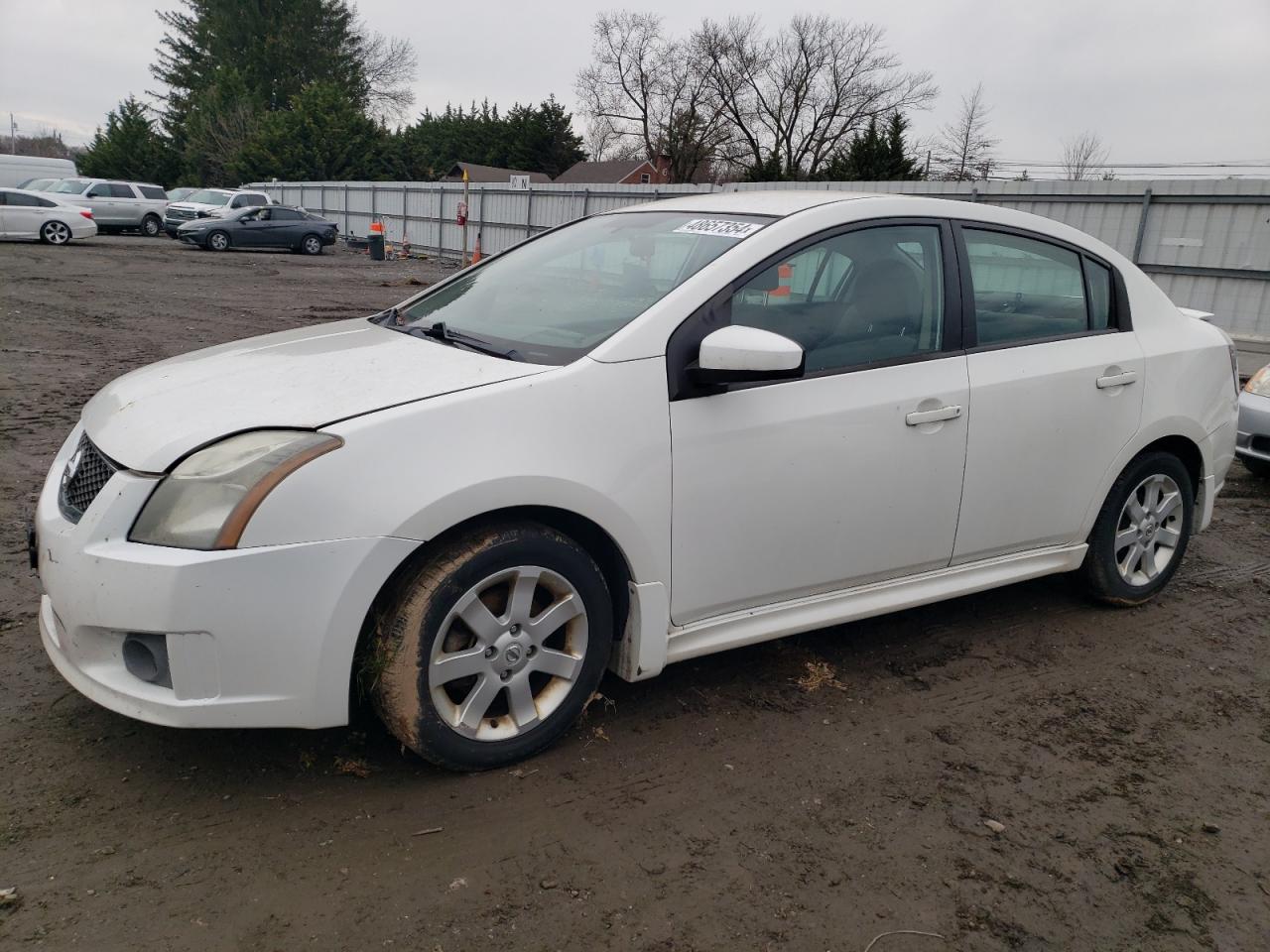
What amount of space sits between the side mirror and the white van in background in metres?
42.0

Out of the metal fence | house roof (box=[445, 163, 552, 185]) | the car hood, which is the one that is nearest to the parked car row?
the metal fence

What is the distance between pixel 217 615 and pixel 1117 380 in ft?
11.7

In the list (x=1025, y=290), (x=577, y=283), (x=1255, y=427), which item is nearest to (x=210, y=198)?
(x=1255, y=427)

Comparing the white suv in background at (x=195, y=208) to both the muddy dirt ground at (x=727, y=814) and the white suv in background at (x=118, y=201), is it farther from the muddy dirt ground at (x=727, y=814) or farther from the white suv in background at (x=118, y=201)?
the muddy dirt ground at (x=727, y=814)

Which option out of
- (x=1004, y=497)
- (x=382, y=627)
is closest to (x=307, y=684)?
(x=382, y=627)

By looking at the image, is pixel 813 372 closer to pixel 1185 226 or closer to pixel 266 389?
pixel 266 389

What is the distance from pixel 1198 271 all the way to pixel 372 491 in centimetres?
1205

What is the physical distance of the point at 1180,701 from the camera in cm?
378

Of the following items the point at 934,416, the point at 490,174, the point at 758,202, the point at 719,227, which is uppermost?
the point at 490,174

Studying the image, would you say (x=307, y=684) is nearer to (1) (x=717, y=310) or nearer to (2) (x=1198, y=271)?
(1) (x=717, y=310)

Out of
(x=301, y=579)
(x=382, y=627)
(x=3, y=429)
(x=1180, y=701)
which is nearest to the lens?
(x=301, y=579)

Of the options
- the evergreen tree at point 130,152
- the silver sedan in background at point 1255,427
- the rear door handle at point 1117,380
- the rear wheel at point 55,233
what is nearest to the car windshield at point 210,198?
the rear wheel at point 55,233

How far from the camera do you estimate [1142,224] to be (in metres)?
12.2

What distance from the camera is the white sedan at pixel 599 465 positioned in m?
2.60
